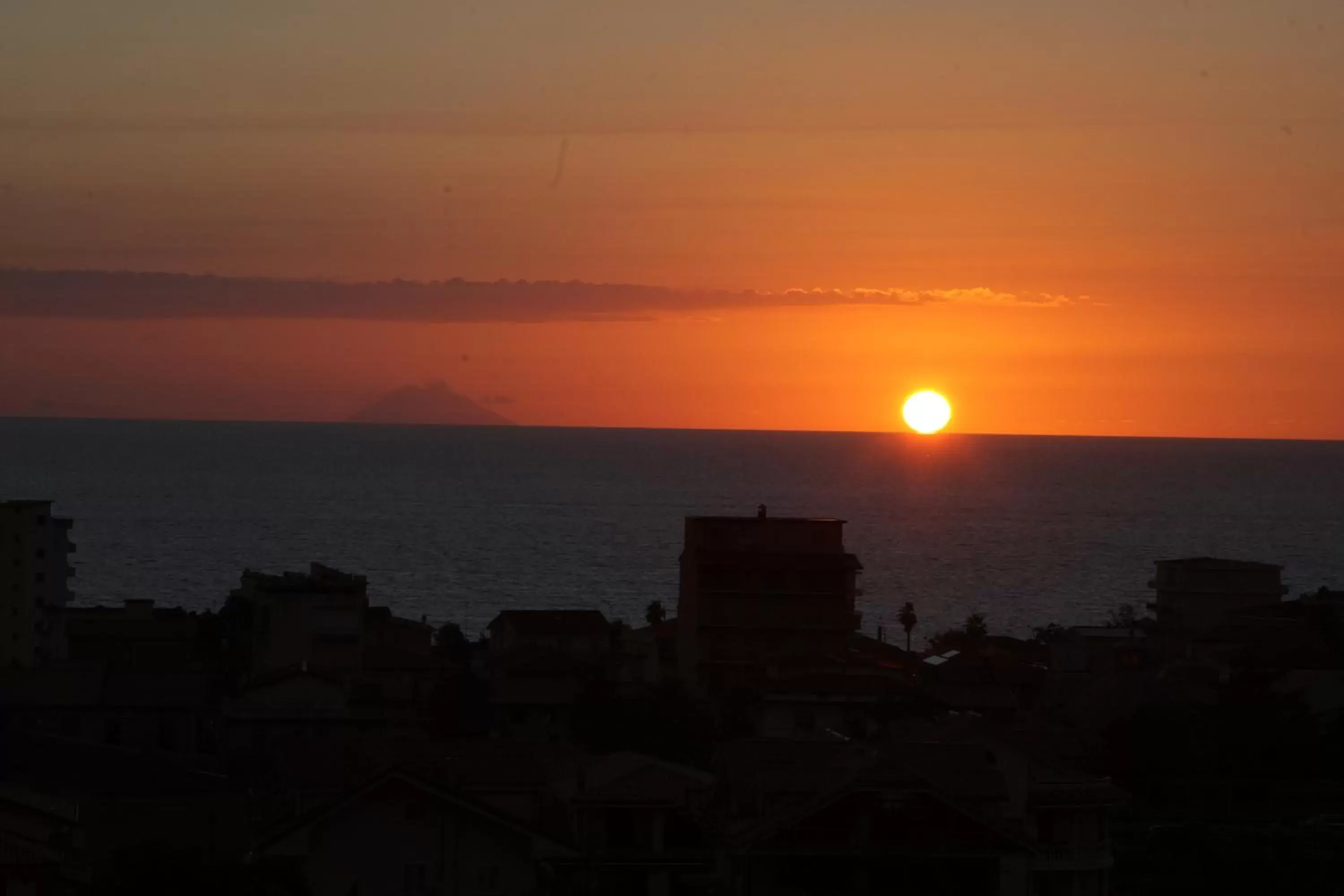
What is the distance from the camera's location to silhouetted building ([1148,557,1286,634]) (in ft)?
209

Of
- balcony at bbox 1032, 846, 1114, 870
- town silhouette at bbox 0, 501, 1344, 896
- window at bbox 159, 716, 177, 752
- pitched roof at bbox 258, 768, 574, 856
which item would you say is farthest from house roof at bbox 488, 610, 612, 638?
pitched roof at bbox 258, 768, 574, 856

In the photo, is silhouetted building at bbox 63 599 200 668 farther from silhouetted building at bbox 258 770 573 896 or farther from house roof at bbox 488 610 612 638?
silhouetted building at bbox 258 770 573 896

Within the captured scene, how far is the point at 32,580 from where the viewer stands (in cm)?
6084

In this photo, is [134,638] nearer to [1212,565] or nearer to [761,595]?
[761,595]

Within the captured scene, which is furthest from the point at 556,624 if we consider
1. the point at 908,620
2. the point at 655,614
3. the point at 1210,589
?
the point at 1210,589

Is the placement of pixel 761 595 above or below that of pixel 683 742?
above

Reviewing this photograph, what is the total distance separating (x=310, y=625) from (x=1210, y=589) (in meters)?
30.2

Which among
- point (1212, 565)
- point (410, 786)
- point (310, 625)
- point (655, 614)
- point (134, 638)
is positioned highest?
point (1212, 565)

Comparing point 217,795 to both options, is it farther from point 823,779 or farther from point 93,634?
point 93,634

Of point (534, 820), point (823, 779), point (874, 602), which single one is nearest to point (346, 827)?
point (534, 820)

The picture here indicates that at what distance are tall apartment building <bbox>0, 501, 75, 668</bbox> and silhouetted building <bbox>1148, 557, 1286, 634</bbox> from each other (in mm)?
33498

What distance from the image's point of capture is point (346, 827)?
17.7 m

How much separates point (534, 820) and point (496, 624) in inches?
1785

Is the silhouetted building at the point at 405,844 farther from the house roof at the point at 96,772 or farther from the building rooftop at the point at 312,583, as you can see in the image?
the building rooftop at the point at 312,583
